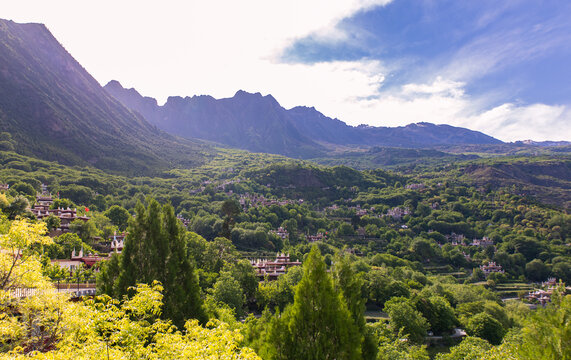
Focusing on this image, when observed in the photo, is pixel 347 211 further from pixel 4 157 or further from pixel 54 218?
pixel 4 157

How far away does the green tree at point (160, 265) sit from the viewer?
654 inches

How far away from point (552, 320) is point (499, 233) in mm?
97619

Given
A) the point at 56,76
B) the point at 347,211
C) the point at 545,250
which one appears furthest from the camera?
the point at 56,76

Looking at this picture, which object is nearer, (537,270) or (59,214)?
(59,214)

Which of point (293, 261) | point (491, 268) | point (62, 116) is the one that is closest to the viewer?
point (293, 261)

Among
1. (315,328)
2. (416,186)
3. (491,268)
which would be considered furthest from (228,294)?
(416,186)

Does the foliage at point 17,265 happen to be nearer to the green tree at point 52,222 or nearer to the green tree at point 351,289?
the green tree at point 351,289

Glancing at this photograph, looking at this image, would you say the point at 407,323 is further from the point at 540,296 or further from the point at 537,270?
the point at 537,270

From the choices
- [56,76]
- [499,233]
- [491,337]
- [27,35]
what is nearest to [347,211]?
[499,233]

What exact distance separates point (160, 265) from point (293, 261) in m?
43.8

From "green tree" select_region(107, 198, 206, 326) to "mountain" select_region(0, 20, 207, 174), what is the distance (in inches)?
4407

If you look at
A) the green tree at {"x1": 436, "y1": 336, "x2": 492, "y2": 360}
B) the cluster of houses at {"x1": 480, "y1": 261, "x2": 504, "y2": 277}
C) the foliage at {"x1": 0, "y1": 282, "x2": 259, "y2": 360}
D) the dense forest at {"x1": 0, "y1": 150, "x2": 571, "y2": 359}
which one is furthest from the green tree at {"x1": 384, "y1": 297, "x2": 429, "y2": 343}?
the cluster of houses at {"x1": 480, "y1": 261, "x2": 504, "y2": 277}

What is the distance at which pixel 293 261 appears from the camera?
193 feet

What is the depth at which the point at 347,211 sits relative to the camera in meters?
111
